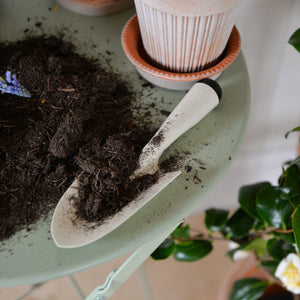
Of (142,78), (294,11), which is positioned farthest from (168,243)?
(294,11)

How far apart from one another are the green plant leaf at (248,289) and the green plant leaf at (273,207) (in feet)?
0.90

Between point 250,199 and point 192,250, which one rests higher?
point 250,199

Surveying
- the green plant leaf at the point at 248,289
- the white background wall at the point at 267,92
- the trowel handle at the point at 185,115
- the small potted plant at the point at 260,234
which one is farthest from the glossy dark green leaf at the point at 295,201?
the white background wall at the point at 267,92

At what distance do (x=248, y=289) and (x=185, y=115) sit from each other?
56cm

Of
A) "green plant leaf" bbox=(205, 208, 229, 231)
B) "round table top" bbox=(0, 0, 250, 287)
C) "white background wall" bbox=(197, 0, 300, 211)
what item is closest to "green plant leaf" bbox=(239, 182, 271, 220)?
"green plant leaf" bbox=(205, 208, 229, 231)

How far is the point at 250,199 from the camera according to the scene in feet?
2.39

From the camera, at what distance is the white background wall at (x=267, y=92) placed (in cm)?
85

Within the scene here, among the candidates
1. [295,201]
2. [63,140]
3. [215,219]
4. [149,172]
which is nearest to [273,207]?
[295,201]

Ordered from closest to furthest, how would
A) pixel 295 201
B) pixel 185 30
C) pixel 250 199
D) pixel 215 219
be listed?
pixel 185 30 → pixel 295 201 → pixel 250 199 → pixel 215 219

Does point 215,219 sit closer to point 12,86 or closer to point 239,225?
point 239,225

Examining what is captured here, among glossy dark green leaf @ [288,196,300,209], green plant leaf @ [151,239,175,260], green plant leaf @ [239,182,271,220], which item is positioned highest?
glossy dark green leaf @ [288,196,300,209]

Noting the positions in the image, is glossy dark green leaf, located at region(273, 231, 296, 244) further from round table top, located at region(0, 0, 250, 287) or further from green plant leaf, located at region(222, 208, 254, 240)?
round table top, located at region(0, 0, 250, 287)

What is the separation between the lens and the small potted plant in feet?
2.09

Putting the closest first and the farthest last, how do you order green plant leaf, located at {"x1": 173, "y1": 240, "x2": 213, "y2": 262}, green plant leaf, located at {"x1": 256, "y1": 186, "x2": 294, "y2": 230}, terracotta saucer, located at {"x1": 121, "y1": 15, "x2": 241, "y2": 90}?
1. terracotta saucer, located at {"x1": 121, "y1": 15, "x2": 241, "y2": 90}
2. green plant leaf, located at {"x1": 256, "y1": 186, "x2": 294, "y2": 230}
3. green plant leaf, located at {"x1": 173, "y1": 240, "x2": 213, "y2": 262}
